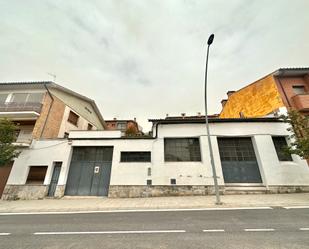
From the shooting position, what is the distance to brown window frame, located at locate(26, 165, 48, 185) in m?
12.6

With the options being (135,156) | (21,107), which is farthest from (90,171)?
(21,107)

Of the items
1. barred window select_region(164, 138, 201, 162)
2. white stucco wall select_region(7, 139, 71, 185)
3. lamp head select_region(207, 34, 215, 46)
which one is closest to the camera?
lamp head select_region(207, 34, 215, 46)

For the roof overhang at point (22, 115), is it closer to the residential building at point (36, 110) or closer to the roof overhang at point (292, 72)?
the residential building at point (36, 110)

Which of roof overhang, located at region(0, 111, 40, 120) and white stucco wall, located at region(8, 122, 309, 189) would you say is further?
roof overhang, located at region(0, 111, 40, 120)

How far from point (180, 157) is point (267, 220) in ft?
23.5

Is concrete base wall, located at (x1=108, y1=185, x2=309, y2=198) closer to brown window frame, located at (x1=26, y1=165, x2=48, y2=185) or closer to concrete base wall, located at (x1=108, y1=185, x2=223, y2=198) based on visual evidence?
concrete base wall, located at (x1=108, y1=185, x2=223, y2=198)

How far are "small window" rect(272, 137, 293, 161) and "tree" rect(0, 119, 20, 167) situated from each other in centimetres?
2012

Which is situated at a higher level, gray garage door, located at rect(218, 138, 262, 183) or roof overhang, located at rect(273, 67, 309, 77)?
roof overhang, located at rect(273, 67, 309, 77)

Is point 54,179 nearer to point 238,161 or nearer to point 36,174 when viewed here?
point 36,174

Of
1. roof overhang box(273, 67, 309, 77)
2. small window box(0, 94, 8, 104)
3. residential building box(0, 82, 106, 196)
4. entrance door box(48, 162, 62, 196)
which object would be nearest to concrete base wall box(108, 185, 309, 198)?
entrance door box(48, 162, 62, 196)

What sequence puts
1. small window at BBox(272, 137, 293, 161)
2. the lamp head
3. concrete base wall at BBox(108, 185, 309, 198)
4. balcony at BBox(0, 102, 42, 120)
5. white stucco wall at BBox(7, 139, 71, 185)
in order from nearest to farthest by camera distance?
the lamp head → concrete base wall at BBox(108, 185, 309, 198) → small window at BBox(272, 137, 293, 161) → white stucco wall at BBox(7, 139, 71, 185) → balcony at BBox(0, 102, 42, 120)

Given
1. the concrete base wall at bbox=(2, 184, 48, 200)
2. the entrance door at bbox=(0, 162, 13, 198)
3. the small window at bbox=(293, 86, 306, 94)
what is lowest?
the concrete base wall at bbox=(2, 184, 48, 200)

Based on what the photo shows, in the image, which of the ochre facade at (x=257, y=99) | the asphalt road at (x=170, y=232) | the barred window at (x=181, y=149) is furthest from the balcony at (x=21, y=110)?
the ochre facade at (x=257, y=99)

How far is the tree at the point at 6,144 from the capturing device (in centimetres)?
1088
